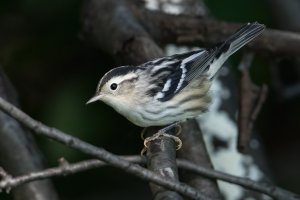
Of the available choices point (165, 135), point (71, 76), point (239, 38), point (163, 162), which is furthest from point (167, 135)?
point (71, 76)

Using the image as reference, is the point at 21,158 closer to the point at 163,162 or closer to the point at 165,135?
the point at 165,135

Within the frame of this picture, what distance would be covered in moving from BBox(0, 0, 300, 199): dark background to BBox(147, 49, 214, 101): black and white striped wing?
0.60 meters

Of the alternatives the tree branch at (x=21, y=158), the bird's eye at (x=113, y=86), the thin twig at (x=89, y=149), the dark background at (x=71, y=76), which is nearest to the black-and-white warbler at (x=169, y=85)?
the bird's eye at (x=113, y=86)

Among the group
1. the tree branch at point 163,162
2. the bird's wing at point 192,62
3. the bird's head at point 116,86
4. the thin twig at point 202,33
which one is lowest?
the tree branch at point 163,162

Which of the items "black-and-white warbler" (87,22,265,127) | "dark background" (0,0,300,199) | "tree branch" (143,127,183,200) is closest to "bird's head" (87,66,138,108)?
"black-and-white warbler" (87,22,265,127)

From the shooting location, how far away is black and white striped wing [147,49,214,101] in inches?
156

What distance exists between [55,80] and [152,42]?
0.89 metres

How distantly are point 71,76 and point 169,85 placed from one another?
2.90 feet

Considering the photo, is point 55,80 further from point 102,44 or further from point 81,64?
point 102,44

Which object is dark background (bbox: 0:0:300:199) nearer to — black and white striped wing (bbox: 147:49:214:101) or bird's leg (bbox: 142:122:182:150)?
black and white striped wing (bbox: 147:49:214:101)

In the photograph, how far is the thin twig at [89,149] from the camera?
2.36m

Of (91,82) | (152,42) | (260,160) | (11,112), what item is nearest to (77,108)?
→ (91,82)

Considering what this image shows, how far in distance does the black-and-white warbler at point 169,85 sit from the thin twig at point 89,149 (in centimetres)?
111

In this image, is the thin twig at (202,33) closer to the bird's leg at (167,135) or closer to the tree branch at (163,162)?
the bird's leg at (167,135)
